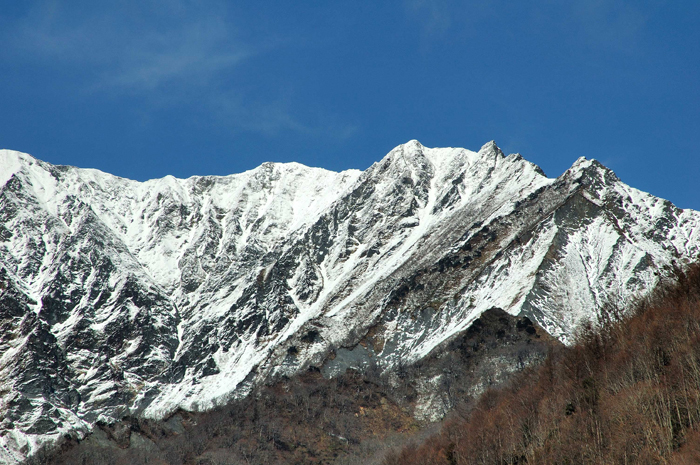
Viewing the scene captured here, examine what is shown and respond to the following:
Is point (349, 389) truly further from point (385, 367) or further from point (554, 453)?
point (554, 453)

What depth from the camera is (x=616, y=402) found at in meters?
62.0

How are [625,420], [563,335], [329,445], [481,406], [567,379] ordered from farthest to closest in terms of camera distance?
[563,335] → [329,445] → [481,406] → [567,379] → [625,420]

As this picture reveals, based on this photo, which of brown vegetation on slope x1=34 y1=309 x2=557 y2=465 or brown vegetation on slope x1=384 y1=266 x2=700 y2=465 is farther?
brown vegetation on slope x1=34 y1=309 x2=557 y2=465

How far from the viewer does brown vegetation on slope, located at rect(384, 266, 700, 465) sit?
53.6m

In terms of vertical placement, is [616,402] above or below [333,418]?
below

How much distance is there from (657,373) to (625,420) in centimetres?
501

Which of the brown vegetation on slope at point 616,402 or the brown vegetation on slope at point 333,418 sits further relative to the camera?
the brown vegetation on slope at point 333,418

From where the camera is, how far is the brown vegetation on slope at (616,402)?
2111 inches

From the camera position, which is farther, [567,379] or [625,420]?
[567,379]

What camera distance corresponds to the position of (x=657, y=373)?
6025 cm

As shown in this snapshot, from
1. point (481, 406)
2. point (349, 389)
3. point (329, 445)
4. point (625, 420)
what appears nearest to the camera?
point (625, 420)

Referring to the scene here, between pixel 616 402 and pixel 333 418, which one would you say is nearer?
pixel 616 402

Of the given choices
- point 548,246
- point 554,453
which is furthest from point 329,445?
point 554,453

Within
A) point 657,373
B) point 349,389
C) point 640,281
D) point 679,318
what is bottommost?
point 657,373
